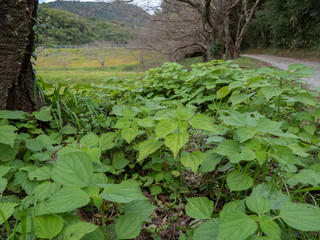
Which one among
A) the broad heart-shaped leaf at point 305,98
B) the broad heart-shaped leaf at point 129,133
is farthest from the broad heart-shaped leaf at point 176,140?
the broad heart-shaped leaf at point 305,98

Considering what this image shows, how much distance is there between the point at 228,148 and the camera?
1.08 m

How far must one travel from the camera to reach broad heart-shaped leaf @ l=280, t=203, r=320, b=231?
2.16ft

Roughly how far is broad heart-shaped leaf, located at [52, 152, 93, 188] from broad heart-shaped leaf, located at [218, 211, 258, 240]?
1.74ft

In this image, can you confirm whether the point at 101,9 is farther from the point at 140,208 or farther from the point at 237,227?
the point at 237,227

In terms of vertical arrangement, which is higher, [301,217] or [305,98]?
[305,98]

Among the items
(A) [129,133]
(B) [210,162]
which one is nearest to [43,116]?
(A) [129,133]

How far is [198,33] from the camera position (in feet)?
36.5

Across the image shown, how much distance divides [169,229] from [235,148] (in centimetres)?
59

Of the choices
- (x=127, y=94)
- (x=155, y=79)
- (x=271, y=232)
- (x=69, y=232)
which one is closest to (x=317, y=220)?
(x=271, y=232)

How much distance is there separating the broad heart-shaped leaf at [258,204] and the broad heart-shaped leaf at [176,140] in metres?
0.41

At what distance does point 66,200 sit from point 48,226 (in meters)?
0.13

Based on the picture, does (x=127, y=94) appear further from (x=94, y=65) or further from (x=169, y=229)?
(x=94, y=65)

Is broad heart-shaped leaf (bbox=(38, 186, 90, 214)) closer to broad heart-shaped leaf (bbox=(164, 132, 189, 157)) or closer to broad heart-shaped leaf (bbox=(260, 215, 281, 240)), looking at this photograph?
broad heart-shaped leaf (bbox=(164, 132, 189, 157))

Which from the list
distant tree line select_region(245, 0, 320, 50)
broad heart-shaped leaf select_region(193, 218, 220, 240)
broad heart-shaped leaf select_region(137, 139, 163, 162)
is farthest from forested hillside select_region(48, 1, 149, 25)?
distant tree line select_region(245, 0, 320, 50)
